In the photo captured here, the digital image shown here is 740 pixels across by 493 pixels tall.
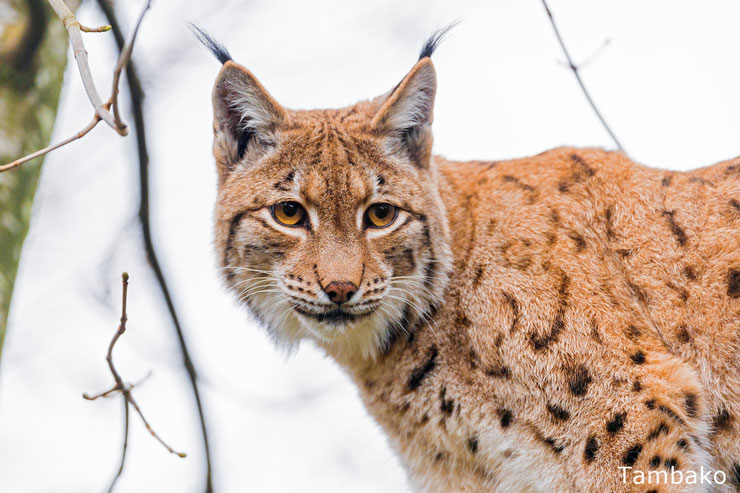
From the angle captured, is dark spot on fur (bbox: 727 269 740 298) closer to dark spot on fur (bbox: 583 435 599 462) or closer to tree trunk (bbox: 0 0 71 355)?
dark spot on fur (bbox: 583 435 599 462)

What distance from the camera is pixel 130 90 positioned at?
5.84 meters

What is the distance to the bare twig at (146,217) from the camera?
5621 mm

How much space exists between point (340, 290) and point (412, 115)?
1.56 metres

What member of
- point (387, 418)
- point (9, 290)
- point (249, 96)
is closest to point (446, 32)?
point (249, 96)

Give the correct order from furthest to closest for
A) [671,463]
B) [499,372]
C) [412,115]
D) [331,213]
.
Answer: [412,115], [331,213], [499,372], [671,463]

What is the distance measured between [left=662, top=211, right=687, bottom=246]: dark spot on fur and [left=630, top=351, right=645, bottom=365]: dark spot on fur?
37.5 inches

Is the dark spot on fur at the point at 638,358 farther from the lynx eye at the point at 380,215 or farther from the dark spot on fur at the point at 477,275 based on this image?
the lynx eye at the point at 380,215

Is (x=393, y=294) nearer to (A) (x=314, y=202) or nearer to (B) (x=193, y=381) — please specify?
(A) (x=314, y=202)

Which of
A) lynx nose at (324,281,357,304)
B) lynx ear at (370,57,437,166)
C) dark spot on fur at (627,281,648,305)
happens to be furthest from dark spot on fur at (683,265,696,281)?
lynx nose at (324,281,357,304)

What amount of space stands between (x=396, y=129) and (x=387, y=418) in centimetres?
214

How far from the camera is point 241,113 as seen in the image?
19.9 feet

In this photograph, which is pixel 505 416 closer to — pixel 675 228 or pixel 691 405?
pixel 691 405

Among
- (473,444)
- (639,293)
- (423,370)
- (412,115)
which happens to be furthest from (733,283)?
(412,115)

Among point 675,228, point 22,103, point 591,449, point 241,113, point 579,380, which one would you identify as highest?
point 22,103
